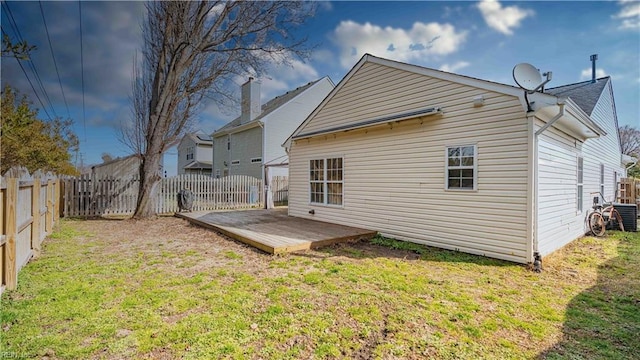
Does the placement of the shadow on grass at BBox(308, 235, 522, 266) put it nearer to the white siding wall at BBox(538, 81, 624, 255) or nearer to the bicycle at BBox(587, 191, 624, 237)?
the white siding wall at BBox(538, 81, 624, 255)

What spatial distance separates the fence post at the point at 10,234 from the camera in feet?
10.9

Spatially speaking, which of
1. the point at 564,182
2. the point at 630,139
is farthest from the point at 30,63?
the point at 630,139

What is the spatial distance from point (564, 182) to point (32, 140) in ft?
64.4

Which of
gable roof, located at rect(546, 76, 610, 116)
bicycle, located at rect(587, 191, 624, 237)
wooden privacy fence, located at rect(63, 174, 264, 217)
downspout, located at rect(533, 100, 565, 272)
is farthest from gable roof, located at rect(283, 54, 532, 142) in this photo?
wooden privacy fence, located at rect(63, 174, 264, 217)

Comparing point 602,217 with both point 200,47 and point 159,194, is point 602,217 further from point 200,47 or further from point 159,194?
point 159,194

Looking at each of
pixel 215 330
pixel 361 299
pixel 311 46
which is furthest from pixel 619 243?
pixel 311 46

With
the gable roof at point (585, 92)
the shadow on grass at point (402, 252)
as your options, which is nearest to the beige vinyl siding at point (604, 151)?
the gable roof at point (585, 92)

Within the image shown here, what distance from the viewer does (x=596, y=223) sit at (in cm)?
844

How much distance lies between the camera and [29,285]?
367 cm

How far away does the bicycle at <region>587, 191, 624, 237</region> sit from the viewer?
8055 mm

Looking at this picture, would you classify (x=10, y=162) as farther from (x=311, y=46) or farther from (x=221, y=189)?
→ (x=311, y=46)

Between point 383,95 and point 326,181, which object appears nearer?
point 383,95

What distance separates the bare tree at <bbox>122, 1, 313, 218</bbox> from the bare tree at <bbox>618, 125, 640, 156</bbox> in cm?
3275

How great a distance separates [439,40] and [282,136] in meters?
12.2
